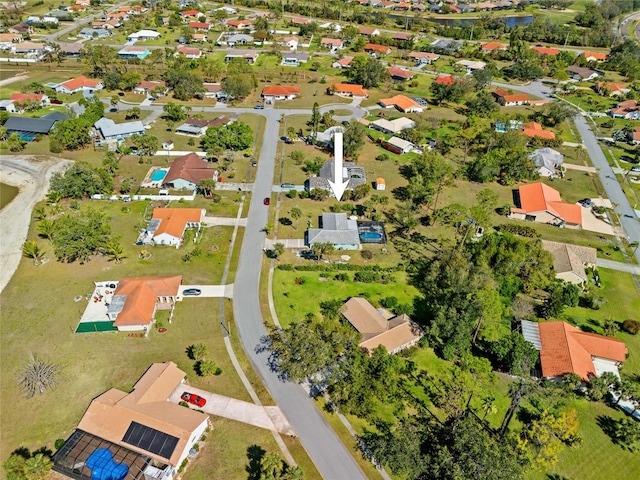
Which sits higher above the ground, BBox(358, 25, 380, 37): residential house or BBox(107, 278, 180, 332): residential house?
BBox(358, 25, 380, 37): residential house

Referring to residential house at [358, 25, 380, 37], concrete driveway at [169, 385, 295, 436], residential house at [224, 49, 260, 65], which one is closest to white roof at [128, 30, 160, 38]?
residential house at [224, 49, 260, 65]

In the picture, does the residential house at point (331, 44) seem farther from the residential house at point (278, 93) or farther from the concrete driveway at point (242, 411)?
the concrete driveway at point (242, 411)

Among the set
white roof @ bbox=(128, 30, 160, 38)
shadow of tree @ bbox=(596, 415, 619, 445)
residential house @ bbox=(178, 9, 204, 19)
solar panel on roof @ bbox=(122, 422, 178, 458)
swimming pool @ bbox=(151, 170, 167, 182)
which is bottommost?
shadow of tree @ bbox=(596, 415, 619, 445)

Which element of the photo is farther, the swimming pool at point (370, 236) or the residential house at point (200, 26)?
the residential house at point (200, 26)

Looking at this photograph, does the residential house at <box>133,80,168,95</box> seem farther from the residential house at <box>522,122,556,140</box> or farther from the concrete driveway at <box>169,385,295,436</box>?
the concrete driveway at <box>169,385,295,436</box>

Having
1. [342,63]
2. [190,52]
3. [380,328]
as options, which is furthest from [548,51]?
[380,328]

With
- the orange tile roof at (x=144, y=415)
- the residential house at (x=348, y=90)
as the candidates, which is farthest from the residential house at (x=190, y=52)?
the orange tile roof at (x=144, y=415)

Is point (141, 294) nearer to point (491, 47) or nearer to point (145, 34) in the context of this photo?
point (145, 34)
